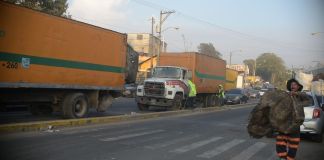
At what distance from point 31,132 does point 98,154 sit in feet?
12.6

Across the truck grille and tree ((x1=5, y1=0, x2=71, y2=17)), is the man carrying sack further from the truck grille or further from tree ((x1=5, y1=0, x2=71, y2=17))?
tree ((x1=5, y1=0, x2=71, y2=17))

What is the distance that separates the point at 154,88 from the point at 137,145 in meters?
12.4

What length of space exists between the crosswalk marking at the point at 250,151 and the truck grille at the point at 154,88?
10.6 meters

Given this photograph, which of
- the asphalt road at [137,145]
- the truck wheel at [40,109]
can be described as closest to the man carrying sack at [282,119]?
the asphalt road at [137,145]

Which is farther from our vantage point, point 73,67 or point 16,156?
point 73,67

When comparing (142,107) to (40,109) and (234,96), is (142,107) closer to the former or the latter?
(40,109)

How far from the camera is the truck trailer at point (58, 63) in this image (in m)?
12.5

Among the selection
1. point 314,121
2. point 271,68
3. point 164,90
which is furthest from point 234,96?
point 271,68

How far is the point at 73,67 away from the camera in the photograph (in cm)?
1522

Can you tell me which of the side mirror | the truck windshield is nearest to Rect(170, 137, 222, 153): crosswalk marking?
the truck windshield

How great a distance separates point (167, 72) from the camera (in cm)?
2391

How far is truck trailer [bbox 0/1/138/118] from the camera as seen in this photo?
12500 mm

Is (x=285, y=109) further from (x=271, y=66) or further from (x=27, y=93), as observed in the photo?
(x=271, y=66)

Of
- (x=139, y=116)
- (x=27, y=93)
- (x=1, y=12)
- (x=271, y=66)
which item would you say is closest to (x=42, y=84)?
(x=27, y=93)
